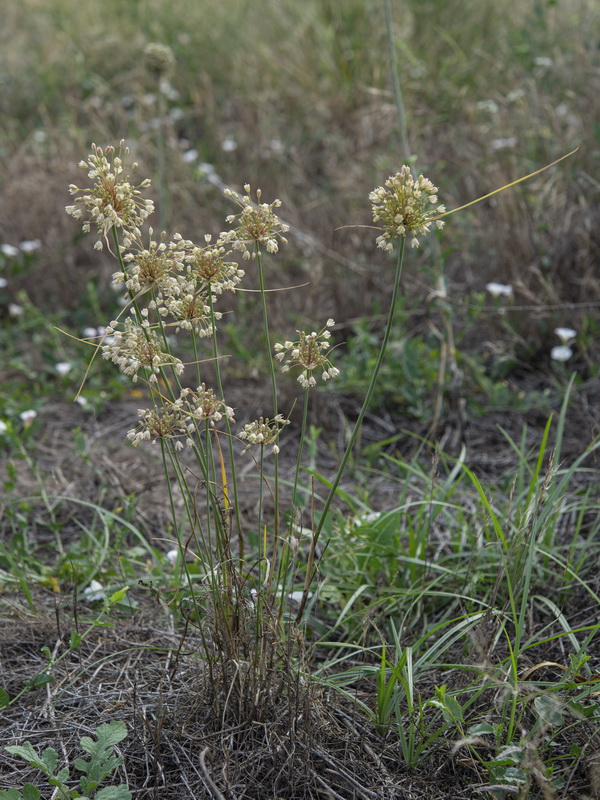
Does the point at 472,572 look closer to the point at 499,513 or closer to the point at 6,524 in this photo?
the point at 499,513

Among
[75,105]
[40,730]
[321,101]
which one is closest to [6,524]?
[40,730]

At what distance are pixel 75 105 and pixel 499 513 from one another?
4.59 meters

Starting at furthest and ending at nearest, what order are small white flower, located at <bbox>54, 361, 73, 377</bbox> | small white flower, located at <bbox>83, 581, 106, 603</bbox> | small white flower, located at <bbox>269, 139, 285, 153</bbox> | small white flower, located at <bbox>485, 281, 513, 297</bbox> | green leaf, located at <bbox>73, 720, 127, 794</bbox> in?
small white flower, located at <bbox>269, 139, 285, 153</bbox>
small white flower, located at <bbox>54, 361, 73, 377</bbox>
small white flower, located at <bbox>485, 281, 513, 297</bbox>
small white flower, located at <bbox>83, 581, 106, 603</bbox>
green leaf, located at <bbox>73, 720, 127, 794</bbox>

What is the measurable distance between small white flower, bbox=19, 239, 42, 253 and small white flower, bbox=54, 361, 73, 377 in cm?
93

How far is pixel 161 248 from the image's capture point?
132 centimetres

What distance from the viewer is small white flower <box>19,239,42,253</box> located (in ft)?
13.8

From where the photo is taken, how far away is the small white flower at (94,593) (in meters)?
2.01

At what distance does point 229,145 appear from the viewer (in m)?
4.82

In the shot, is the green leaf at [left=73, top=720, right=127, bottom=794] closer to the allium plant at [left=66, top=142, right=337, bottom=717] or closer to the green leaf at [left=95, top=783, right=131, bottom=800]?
the green leaf at [left=95, top=783, right=131, bottom=800]

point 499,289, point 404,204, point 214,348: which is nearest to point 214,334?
point 214,348

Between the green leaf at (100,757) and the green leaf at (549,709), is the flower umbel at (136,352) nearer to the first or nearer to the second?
the green leaf at (100,757)

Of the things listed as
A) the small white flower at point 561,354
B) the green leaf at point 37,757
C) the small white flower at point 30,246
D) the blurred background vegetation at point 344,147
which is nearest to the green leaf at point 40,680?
the green leaf at point 37,757

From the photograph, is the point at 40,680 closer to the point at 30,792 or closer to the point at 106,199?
the point at 30,792

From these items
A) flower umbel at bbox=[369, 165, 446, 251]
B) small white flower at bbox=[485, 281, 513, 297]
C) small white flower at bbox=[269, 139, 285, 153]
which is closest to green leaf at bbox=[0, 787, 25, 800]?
flower umbel at bbox=[369, 165, 446, 251]
